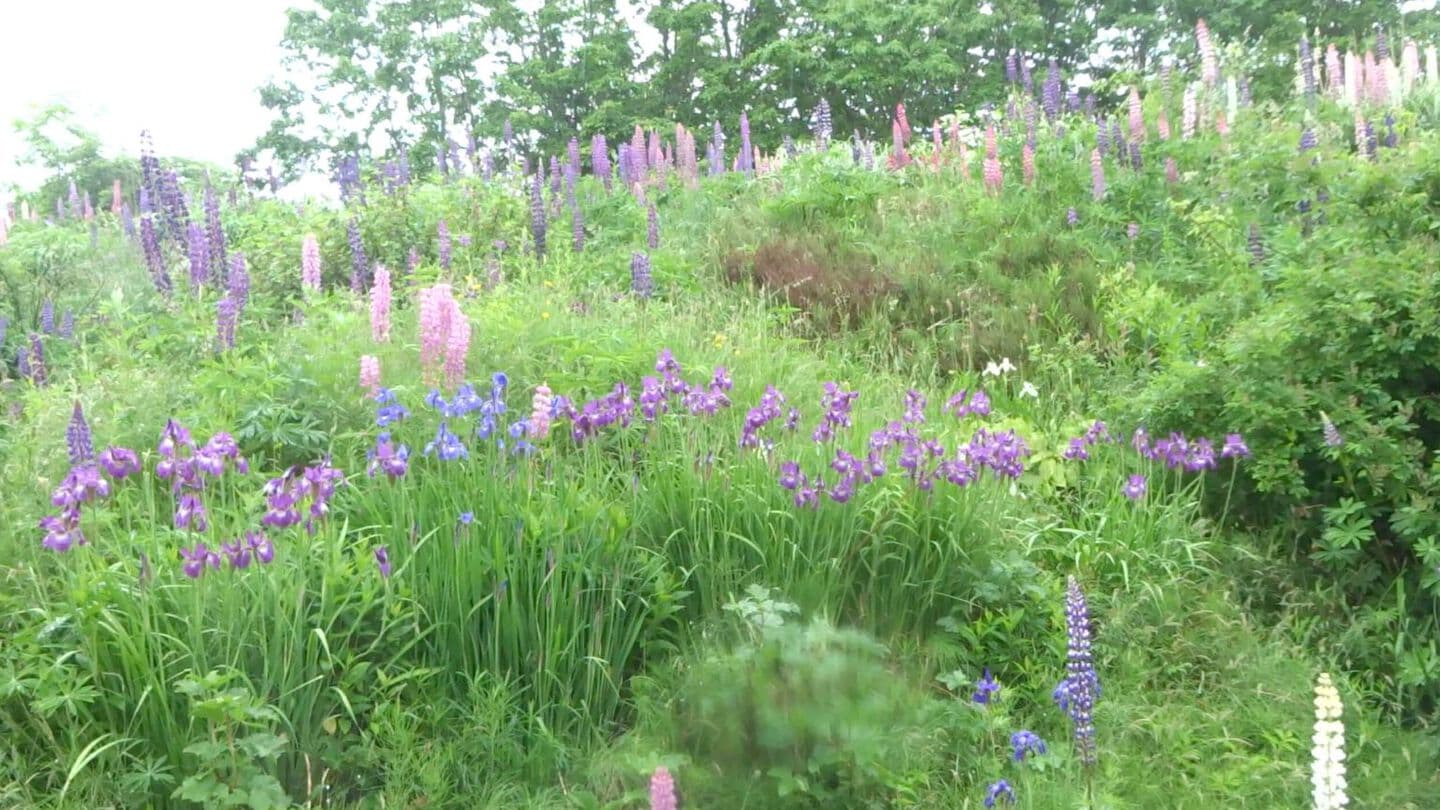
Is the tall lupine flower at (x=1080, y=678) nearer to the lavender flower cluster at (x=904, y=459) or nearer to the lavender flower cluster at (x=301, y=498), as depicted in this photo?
the lavender flower cluster at (x=904, y=459)

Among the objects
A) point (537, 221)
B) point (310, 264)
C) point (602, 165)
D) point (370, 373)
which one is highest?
point (602, 165)

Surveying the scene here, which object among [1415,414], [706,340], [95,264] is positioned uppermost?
[95,264]

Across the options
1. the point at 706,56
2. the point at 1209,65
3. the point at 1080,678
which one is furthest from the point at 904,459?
the point at 706,56

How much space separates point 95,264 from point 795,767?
23.2 feet

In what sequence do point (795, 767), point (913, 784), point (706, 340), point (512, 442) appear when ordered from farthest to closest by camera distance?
point (706, 340)
point (512, 442)
point (913, 784)
point (795, 767)

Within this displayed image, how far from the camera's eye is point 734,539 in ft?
11.6

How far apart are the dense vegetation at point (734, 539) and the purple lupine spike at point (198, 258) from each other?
0.7 inches

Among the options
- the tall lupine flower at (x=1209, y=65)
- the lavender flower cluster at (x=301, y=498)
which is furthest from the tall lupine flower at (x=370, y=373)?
the tall lupine flower at (x=1209, y=65)

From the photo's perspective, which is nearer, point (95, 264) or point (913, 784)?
point (913, 784)

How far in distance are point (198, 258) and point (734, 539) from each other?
10.7 feet

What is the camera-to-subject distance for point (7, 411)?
16.4ft

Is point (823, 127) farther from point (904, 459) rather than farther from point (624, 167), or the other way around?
point (904, 459)

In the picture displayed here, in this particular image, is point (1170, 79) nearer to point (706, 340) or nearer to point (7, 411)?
point (706, 340)

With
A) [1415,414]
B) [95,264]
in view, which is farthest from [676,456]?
[95,264]
